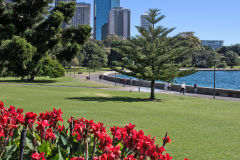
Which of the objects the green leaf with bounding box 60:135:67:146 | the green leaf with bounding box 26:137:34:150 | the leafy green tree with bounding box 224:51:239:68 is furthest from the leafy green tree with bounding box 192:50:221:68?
the green leaf with bounding box 26:137:34:150

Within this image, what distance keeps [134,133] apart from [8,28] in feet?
36.3

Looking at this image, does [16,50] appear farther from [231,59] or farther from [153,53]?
[231,59]

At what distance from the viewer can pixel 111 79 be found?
2432 inches

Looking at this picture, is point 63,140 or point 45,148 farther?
point 63,140

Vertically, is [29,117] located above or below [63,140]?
above

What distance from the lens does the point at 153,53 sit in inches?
950

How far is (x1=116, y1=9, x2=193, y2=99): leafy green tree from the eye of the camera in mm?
23938

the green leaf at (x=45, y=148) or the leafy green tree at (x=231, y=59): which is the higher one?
the leafy green tree at (x=231, y=59)

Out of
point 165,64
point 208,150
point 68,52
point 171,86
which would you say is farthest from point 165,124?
point 171,86

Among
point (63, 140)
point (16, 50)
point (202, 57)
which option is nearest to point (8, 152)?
point (63, 140)

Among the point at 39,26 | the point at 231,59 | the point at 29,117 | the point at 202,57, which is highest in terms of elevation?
the point at 202,57

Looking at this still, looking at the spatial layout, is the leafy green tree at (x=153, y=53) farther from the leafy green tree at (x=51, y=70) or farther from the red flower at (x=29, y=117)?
the leafy green tree at (x=51, y=70)

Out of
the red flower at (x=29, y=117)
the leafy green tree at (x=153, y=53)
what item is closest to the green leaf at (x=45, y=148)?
the red flower at (x=29, y=117)

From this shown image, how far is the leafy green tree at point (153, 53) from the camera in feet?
78.5
